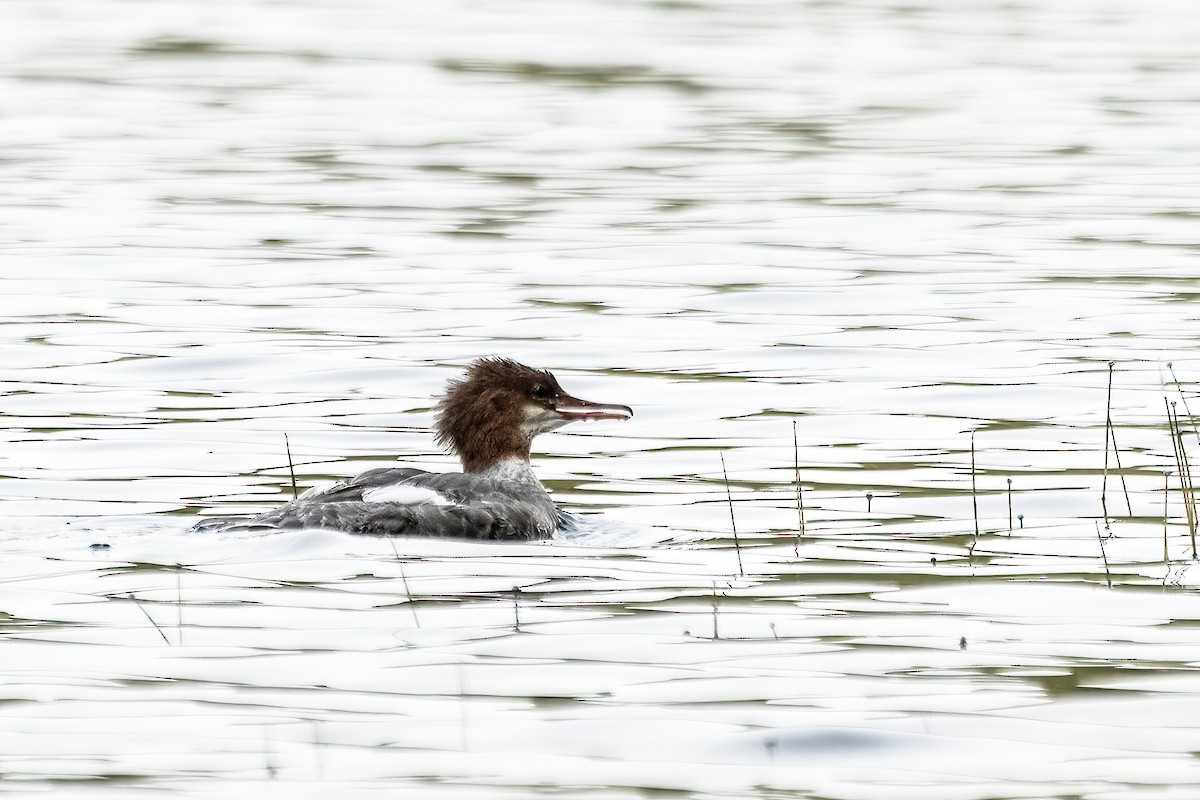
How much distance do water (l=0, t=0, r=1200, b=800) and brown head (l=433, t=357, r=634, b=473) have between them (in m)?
0.44

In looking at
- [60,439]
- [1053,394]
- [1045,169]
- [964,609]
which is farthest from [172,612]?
[1045,169]

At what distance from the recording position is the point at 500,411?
39.5ft

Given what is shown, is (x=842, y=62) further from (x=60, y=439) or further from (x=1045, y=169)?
(x=60, y=439)

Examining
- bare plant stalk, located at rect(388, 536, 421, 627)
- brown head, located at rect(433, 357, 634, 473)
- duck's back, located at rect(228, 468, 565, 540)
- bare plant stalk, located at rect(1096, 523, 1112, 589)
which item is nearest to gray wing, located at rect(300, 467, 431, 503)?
duck's back, located at rect(228, 468, 565, 540)

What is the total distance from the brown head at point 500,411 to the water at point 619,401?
439 mm

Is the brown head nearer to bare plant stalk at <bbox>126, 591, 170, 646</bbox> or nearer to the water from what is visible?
the water

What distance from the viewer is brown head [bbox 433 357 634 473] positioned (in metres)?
12.0

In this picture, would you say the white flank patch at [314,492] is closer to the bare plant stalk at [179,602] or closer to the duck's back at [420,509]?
the duck's back at [420,509]

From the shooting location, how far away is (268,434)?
1330 cm

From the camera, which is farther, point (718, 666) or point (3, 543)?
point (3, 543)

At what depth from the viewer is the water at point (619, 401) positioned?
734 cm

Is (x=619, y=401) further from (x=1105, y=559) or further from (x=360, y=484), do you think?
(x=1105, y=559)

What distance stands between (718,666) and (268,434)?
18.6ft

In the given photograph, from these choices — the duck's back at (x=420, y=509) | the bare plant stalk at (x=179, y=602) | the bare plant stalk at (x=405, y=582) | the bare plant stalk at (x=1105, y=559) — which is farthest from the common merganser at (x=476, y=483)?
the bare plant stalk at (x=1105, y=559)
